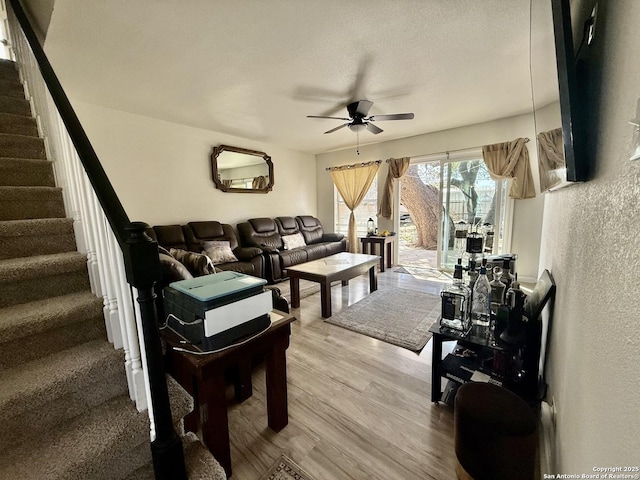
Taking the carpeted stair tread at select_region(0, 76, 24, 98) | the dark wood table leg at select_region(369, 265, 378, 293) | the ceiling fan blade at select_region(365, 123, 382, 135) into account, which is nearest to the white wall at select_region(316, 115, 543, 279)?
the ceiling fan blade at select_region(365, 123, 382, 135)

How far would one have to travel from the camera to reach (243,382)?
5.41 feet

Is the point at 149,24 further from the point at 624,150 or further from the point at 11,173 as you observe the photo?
the point at 624,150

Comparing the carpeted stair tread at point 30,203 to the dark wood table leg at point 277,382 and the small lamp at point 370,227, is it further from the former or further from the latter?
the small lamp at point 370,227

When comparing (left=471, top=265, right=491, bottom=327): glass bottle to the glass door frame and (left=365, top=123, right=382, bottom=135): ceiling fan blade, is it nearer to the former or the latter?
(left=365, top=123, right=382, bottom=135): ceiling fan blade

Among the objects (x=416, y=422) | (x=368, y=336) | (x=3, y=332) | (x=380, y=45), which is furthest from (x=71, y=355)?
(x=380, y=45)

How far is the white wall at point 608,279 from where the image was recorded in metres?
0.46

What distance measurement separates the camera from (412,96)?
9.93 feet

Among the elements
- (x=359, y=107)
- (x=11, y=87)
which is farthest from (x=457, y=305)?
(x=11, y=87)

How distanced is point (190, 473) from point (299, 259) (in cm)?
345

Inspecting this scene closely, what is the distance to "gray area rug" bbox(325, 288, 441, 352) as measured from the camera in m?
2.36

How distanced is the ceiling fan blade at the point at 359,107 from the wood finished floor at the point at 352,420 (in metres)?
2.64

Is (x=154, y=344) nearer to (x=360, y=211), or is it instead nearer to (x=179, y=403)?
(x=179, y=403)

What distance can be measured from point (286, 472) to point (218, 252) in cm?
292

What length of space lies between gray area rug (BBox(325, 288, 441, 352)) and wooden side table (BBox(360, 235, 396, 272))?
1.38m
